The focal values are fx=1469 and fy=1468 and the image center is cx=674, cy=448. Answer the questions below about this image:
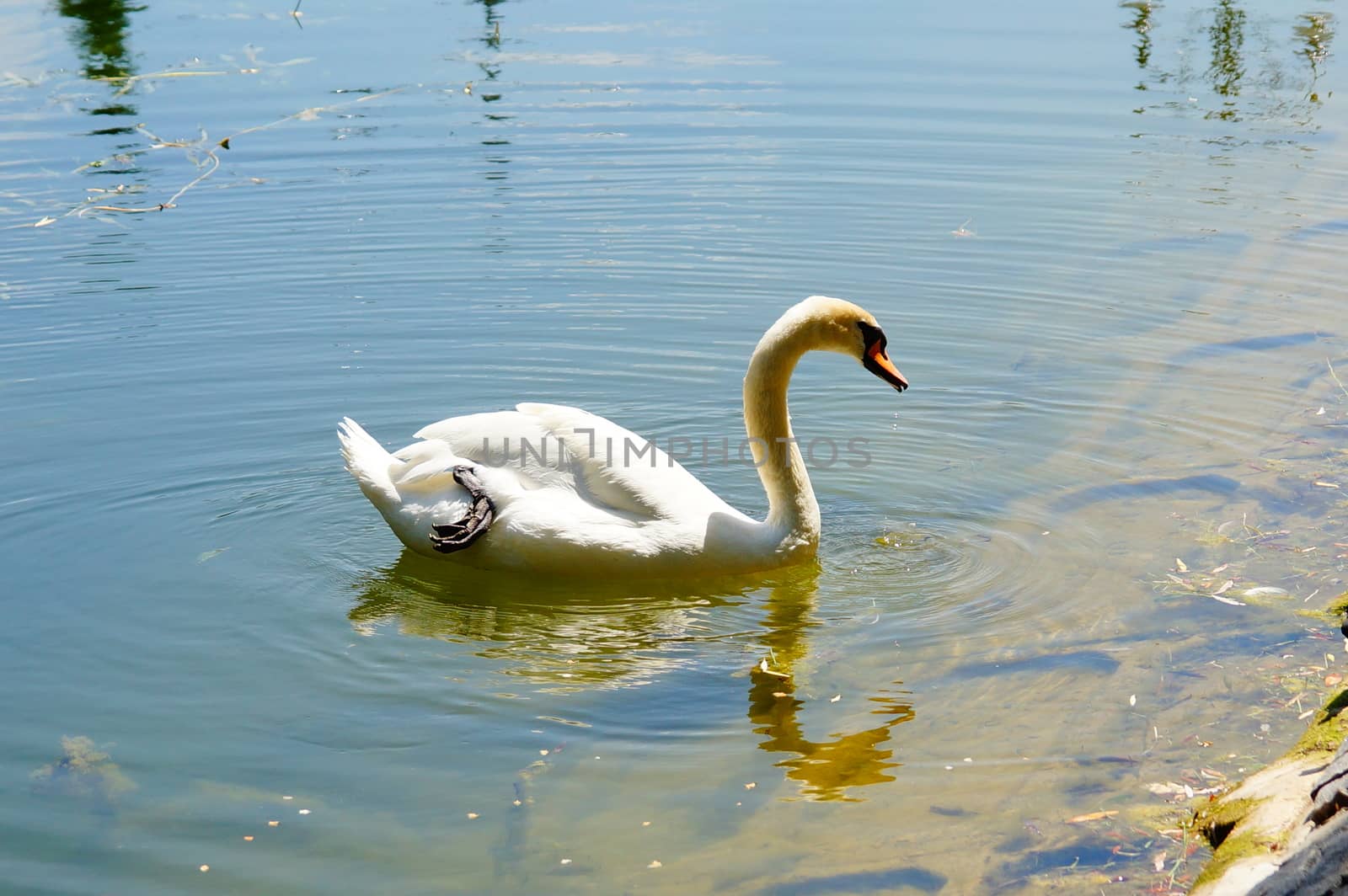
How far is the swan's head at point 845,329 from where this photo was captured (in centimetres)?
730

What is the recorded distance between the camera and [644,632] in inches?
264

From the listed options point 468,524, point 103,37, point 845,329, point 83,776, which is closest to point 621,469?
point 468,524

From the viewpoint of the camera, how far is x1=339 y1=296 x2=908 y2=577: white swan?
704 centimetres

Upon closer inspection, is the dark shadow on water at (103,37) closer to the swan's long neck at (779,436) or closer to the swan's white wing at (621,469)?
the swan's white wing at (621,469)

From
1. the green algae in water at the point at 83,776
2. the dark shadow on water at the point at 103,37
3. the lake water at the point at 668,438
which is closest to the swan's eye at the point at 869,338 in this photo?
the lake water at the point at 668,438

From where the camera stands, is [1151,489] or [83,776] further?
[1151,489]

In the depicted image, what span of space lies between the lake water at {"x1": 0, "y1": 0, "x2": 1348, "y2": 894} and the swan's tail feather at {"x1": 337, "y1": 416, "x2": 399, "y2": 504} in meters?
0.42

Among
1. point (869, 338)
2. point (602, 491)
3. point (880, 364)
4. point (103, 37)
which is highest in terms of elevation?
point (103, 37)

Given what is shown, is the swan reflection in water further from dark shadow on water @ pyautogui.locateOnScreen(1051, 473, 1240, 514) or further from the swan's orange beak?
dark shadow on water @ pyautogui.locateOnScreen(1051, 473, 1240, 514)

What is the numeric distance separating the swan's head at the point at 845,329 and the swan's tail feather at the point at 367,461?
7.12ft

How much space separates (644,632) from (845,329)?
1.85 m

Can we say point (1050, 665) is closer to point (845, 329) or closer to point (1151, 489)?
point (845, 329)

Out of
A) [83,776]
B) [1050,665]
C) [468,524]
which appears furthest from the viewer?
[468,524]

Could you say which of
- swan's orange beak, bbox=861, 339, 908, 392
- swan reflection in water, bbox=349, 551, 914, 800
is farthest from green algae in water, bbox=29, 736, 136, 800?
swan's orange beak, bbox=861, 339, 908, 392
